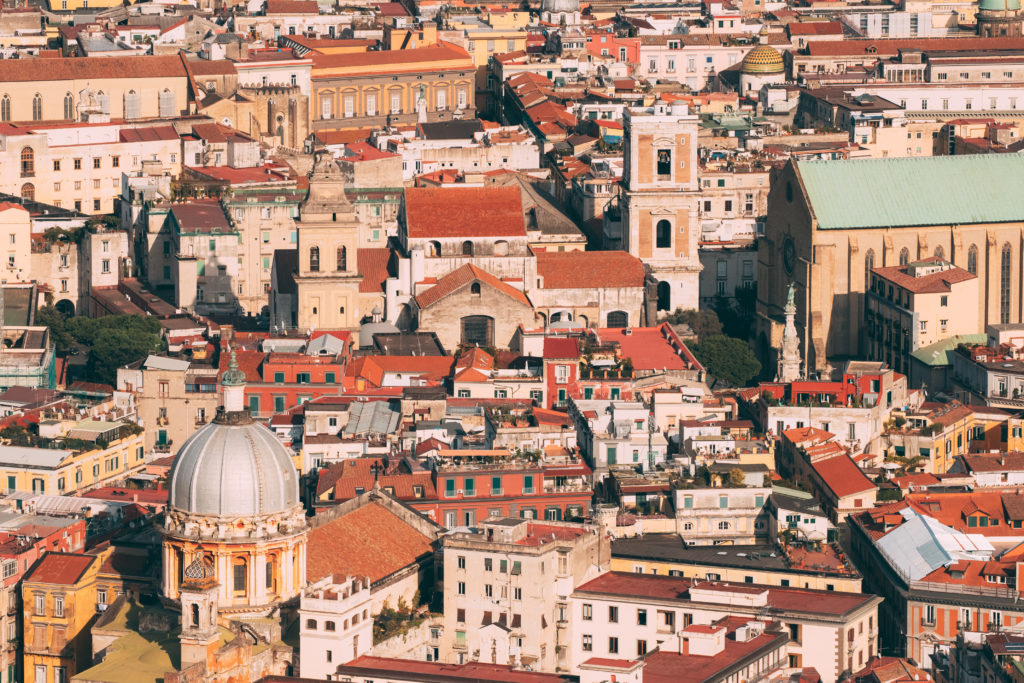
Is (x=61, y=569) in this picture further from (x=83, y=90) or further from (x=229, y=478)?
(x=83, y=90)

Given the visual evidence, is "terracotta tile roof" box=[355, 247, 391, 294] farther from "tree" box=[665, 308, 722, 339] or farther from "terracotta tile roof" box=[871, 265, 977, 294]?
"terracotta tile roof" box=[871, 265, 977, 294]

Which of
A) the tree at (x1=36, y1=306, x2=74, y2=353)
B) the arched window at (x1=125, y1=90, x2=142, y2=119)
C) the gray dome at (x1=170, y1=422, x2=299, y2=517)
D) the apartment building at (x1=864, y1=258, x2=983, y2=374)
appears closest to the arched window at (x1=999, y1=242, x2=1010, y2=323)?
the apartment building at (x1=864, y1=258, x2=983, y2=374)

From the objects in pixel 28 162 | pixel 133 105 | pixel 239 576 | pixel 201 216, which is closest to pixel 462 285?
pixel 201 216

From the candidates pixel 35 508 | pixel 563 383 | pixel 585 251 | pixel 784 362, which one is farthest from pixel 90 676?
pixel 585 251

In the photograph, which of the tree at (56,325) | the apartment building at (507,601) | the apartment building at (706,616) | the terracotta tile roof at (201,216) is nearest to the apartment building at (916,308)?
the terracotta tile roof at (201,216)

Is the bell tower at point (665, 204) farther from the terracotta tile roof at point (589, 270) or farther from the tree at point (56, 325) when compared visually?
the tree at point (56, 325)
